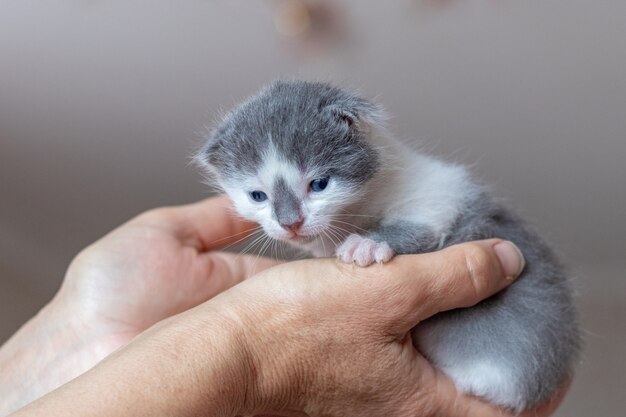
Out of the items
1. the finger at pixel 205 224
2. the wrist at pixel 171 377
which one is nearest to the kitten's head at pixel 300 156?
the wrist at pixel 171 377

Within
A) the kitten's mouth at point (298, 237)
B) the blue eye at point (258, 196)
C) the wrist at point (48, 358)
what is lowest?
the wrist at point (48, 358)

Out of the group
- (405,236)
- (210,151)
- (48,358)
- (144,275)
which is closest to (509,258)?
(405,236)

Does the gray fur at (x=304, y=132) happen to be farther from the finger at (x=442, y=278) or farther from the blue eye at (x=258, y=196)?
the finger at (x=442, y=278)

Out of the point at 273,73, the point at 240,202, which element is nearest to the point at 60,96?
the point at 273,73

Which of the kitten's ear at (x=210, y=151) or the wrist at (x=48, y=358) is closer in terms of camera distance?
the kitten's ear at (x=210, y=151)

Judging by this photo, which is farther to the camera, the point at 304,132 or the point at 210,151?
the point at 210,151

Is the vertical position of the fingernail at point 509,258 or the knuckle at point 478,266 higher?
the fingernail at point 509,258

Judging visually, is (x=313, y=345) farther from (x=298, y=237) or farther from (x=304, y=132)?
(x=304, y=132)

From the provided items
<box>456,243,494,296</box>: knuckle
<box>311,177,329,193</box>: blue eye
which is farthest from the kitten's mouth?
<box>456,243,494,296</box>: knuckle
